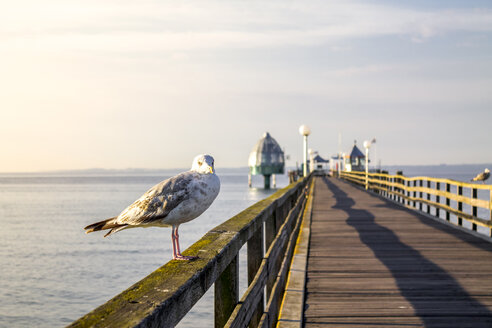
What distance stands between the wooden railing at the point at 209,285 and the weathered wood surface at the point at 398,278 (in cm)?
73

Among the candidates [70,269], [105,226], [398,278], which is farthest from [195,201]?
[70,269]

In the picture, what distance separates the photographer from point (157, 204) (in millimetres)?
2885

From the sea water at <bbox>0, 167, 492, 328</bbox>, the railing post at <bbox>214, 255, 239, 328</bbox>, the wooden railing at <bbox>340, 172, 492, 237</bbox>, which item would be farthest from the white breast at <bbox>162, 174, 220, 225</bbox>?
the sea water at <bbox>0, 167, 492, 328</bbox>

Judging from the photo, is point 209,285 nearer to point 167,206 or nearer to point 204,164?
point 167,206

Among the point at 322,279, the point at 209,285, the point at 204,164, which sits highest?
the point at 204,164

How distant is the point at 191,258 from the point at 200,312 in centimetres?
1307

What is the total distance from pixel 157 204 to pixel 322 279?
12.4 ft

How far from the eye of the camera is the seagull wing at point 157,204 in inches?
113

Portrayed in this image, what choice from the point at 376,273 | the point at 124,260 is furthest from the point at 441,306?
the point at 124,260

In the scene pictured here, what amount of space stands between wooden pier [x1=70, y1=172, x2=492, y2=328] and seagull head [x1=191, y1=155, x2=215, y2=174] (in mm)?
421

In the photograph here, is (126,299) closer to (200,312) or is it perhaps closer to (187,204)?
(187,204)

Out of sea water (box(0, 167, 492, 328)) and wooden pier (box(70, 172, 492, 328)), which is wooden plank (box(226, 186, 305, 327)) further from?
sea water (box(0, 167, 492, 328))

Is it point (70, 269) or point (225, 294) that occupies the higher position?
point (225, 294)

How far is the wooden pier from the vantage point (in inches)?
76.5
